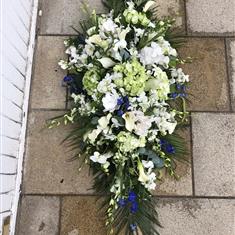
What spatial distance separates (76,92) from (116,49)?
0.40 meters

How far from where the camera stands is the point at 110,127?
85.8 inches

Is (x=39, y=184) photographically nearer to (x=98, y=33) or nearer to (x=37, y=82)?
(x=37, y=82)

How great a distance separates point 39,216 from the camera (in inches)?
94.7

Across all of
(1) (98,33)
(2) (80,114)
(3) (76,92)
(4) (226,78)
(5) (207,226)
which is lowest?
(5) (207,226)

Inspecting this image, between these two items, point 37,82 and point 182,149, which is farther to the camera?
point 37,82

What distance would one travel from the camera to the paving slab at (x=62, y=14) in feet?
8.82

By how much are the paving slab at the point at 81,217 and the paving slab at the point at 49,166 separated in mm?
59

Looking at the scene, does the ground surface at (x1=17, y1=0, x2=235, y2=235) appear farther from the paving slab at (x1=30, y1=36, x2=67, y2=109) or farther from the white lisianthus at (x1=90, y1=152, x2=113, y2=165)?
the white lisianthus at (x1=90, y1=152, x2=113, y2=165)

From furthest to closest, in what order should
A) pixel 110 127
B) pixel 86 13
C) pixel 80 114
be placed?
pixel 86 13 → pixel 80 114 → pixel 110 127

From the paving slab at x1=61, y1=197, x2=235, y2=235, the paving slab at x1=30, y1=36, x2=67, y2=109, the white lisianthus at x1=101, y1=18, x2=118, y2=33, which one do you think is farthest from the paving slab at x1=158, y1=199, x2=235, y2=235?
the white lisianthus at x1=101, y1=18, x2=118, y2=33

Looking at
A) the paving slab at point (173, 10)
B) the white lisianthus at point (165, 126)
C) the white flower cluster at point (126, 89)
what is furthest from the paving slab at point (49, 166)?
the paving slab at point (173, 10)

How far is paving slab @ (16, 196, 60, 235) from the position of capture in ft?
7.82

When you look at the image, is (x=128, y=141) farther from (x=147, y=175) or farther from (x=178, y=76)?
(x=178, y=76)

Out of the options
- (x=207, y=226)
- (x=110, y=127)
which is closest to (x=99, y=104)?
(x=110, y=127)
